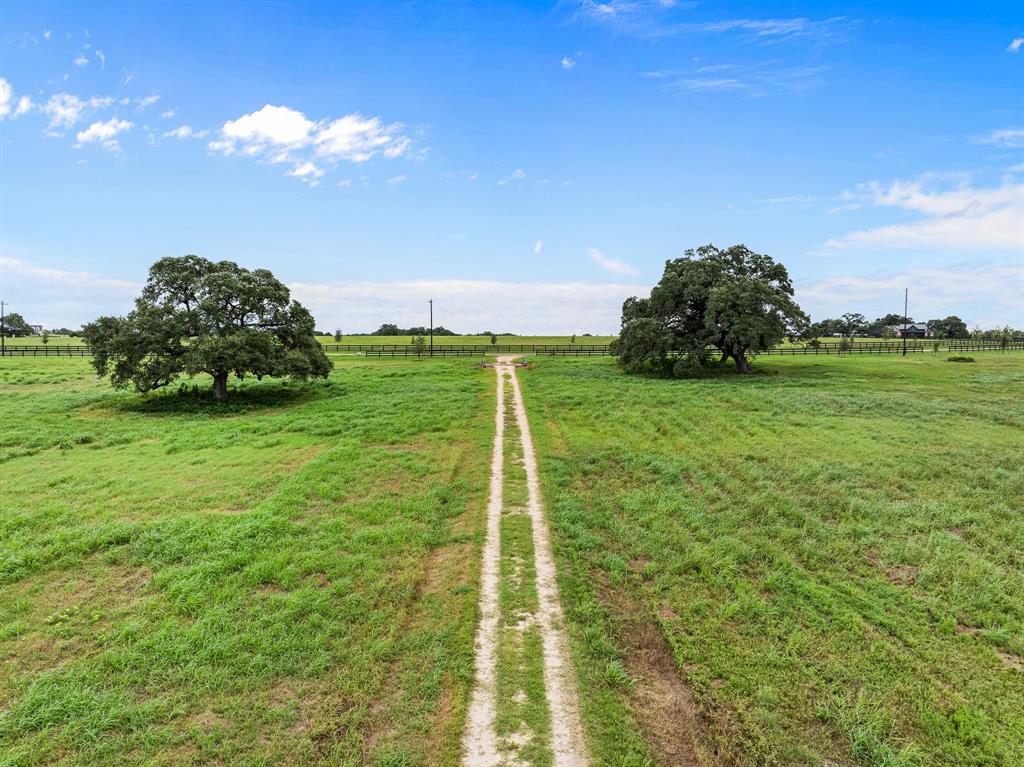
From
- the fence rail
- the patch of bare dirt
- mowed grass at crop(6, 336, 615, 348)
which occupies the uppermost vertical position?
mowed grass at crop(6, 336, 615, 348)

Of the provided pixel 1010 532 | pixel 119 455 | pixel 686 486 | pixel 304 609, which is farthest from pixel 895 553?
pixel 119 455

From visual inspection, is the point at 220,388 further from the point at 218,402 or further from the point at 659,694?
the point at 659,694

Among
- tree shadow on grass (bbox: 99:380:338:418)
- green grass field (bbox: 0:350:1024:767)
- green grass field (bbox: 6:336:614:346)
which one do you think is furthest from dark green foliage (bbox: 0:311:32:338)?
green grass field (bbox: 0:350:1024:767)

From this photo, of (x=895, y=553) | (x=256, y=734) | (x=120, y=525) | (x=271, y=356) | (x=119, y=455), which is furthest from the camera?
(x=271, y=356)

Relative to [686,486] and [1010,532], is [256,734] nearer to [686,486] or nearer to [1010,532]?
[686,486]

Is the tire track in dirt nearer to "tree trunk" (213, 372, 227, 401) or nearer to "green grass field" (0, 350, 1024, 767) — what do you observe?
"green grass field" (0, 350, 1024, 767)

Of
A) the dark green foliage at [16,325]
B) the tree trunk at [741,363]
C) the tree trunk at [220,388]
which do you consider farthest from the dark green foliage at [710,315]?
the dark green foliage at [16,325]
